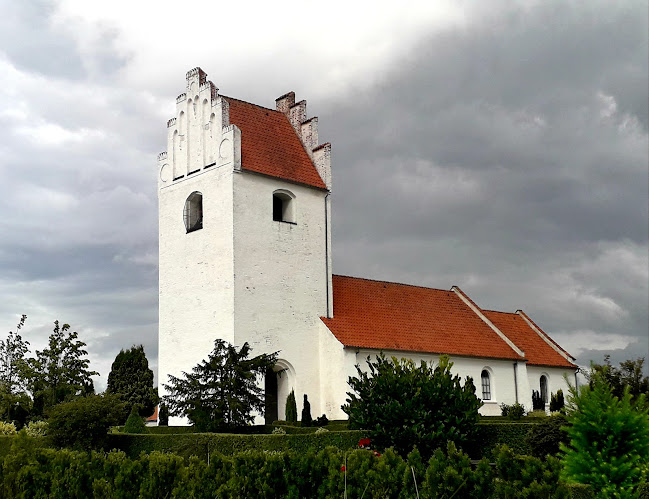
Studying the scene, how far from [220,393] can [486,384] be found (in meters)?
15.2

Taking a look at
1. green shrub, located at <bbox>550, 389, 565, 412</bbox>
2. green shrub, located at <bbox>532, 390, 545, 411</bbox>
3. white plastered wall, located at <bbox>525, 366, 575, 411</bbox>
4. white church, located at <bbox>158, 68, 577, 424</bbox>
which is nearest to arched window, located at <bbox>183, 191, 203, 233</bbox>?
white church, located at <bbox>158, 68, 577, 424</bbox>

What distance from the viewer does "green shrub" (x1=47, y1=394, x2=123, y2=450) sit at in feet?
73.9

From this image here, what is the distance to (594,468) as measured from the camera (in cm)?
1047

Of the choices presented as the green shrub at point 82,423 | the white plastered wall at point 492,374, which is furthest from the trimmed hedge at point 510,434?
the green shrub at point 82,423

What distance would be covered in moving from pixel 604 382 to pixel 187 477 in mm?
6209

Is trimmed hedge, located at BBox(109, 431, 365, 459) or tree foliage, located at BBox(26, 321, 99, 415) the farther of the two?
tree foliage, located at BBox(26, 321, 99, 415)

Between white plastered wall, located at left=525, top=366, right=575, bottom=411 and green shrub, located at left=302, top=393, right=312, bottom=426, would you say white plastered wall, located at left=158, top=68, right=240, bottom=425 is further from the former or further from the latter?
white plastered wall, located at left=525, top=366, right=575, bottom=411

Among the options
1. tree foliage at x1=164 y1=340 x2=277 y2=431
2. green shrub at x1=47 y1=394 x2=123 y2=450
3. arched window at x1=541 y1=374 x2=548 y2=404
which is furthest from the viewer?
arched window at x1=541 y1=374 x2=548 y2=404

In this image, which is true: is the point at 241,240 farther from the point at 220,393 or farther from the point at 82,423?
the point at 82,423

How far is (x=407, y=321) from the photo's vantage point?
107 ft

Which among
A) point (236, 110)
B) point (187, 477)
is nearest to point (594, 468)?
point (187, 477)

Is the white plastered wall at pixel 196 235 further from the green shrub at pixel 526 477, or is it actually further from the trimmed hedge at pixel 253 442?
the green shrub at pixel 526 477

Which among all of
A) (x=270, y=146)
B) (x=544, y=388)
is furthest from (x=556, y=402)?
(x=270, y=146)

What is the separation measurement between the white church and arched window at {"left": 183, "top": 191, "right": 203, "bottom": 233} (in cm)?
4
